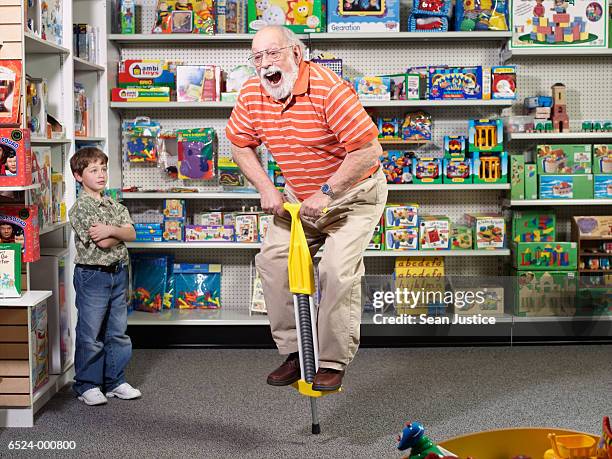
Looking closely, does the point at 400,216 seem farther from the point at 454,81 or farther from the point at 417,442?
the point at 417,442

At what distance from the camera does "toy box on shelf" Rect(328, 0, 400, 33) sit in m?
4.94

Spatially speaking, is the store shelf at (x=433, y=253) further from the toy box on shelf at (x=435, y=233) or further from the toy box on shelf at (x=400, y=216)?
the toy box on shelf at (x=400, y=216)

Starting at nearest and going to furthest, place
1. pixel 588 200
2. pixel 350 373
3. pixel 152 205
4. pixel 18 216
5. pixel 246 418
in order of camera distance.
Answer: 1. pixel 18 216
2. pixel 246 418
3. pixel 350 373
4. pixel 588 200
5. pixel 152 205

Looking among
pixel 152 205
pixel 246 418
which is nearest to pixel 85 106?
pixel 152 205

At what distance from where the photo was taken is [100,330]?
12.6ft

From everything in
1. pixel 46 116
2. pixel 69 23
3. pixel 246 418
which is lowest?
pixel 246 418

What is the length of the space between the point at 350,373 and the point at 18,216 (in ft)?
6.10

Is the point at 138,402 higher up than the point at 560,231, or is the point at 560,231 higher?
the point at 560,231

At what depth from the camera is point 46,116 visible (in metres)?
3.80

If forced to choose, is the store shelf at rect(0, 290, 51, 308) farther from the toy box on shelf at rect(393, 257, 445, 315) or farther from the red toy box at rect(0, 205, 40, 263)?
the toy box on shelf at rect(393, 257, 445, 315)

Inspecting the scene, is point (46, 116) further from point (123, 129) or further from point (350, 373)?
point (350, 373)

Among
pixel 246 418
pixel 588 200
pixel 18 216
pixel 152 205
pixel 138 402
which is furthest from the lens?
pixel 152 205

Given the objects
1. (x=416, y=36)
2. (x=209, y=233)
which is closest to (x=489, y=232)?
(x=416, y=36)

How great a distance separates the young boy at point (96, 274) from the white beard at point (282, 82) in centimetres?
104
